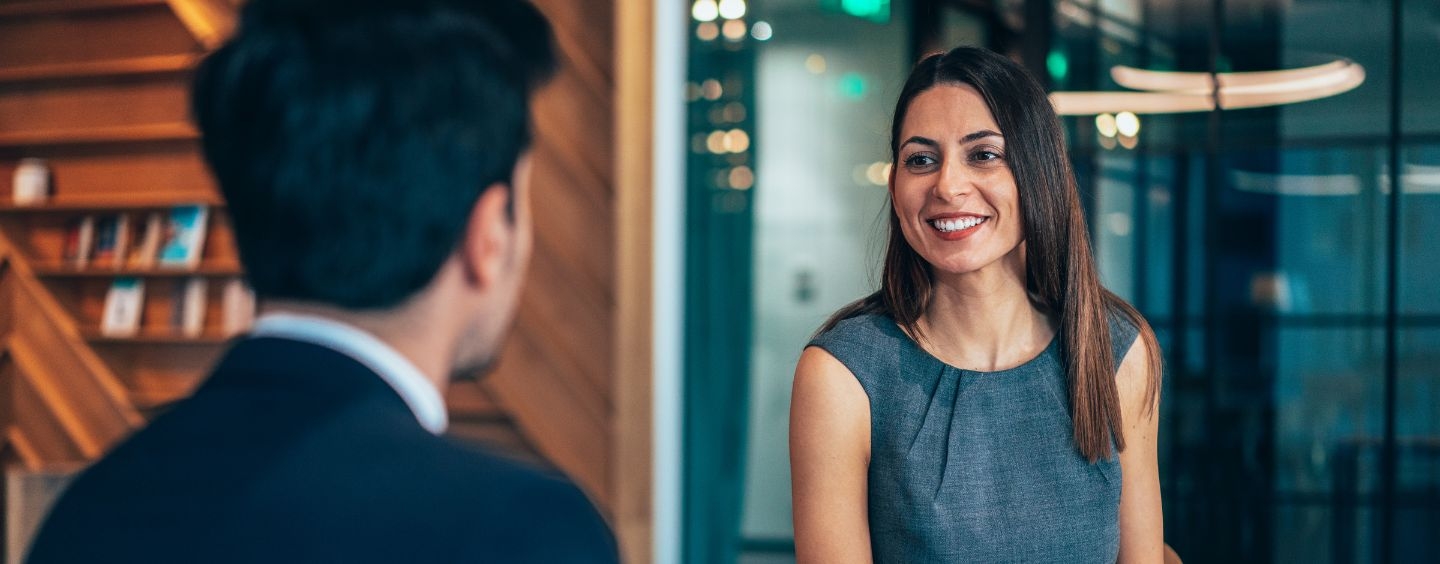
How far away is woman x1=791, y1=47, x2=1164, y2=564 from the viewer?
1.64 metres

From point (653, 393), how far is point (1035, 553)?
308 cm

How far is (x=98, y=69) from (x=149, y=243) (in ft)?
2.60

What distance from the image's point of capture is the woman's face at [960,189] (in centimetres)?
165

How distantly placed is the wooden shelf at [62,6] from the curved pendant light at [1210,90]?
12.7 ft

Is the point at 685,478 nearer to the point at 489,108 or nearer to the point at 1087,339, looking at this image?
the point at 1087,339

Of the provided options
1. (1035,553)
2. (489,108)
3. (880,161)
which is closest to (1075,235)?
(1035,553)

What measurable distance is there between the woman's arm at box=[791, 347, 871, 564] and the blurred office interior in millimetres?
2581

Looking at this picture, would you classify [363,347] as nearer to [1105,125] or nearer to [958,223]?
[958,223]

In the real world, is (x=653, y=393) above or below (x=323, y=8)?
below

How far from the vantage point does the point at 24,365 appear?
16.4 feet

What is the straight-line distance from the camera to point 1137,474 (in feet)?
5.69

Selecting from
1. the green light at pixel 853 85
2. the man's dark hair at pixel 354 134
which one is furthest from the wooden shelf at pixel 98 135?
the man's dark hair at pixel 354 134

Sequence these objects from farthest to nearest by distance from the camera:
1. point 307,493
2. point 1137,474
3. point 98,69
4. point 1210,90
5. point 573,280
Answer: point 98,69 → point 573,280 → point 1210,90 → point 1137,474 → point 307,493

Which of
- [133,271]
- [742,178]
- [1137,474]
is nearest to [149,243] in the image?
[133,271]
